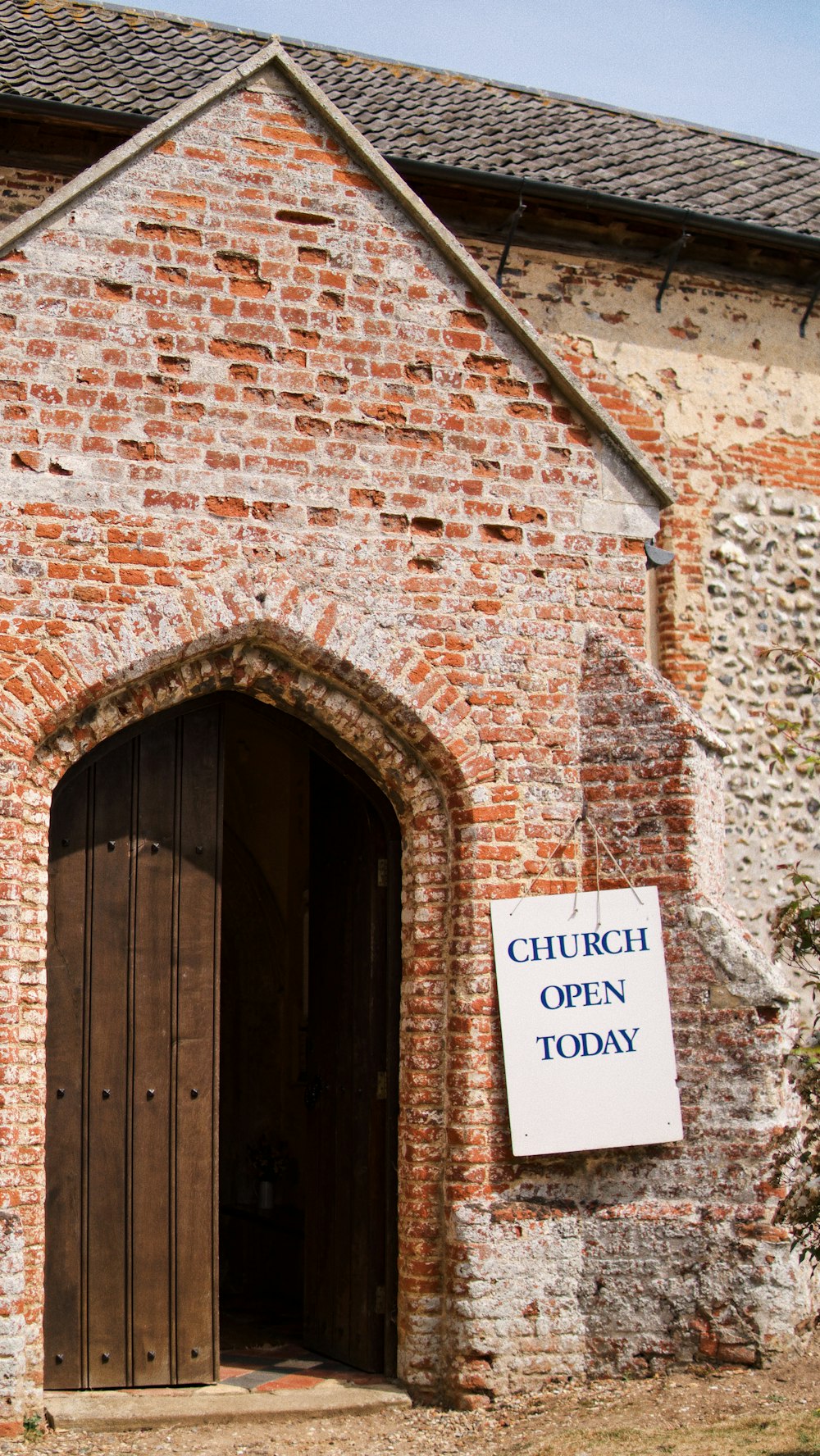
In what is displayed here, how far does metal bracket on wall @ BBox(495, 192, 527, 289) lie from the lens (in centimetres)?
1011

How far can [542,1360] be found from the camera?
6078 millimetres

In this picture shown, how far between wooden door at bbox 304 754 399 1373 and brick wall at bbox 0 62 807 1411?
22 centimetres

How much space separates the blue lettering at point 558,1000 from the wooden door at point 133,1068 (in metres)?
1.38

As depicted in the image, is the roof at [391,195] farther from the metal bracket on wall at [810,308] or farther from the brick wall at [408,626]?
the metal bracket on wall at [810,308]

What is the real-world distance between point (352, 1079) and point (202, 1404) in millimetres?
1502

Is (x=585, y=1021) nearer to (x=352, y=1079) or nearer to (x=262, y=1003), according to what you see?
(x=352, y=1079)

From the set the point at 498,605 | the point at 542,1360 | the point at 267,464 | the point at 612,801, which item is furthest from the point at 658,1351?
the point at 267,464

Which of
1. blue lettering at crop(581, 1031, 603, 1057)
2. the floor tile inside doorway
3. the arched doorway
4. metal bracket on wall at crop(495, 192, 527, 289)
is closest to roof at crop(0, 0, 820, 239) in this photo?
metal bracket on wall at crop(495, 192, 527, 289)

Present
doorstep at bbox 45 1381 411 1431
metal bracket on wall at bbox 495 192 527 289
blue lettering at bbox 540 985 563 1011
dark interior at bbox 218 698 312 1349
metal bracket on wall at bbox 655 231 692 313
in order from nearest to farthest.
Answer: doorstep at bbox 45 1381 411 1431, blue lettering at bbox 540 985 563 1011, dark interior at bbox 218 698 312 1349, metal bracket on wall at bbox 495 192 527 289, metal bracket on wall at bbox 655 231 692 313

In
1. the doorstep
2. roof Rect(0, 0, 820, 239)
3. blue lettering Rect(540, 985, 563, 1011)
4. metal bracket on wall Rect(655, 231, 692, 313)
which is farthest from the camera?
metal bracket on wall Rect(655, 231, 692, 313)

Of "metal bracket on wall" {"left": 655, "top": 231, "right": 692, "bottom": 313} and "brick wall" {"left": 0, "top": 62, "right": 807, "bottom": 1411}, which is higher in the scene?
"metal bracket on wall" {"left": 655, "top": 231, "right": 692, "bottom": 313}

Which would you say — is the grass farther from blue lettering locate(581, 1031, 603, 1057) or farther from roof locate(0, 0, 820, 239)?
roof locate(0, 0, 820, 239)

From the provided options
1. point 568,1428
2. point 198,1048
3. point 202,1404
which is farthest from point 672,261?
point 202,1404

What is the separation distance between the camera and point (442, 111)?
11.1 metres
